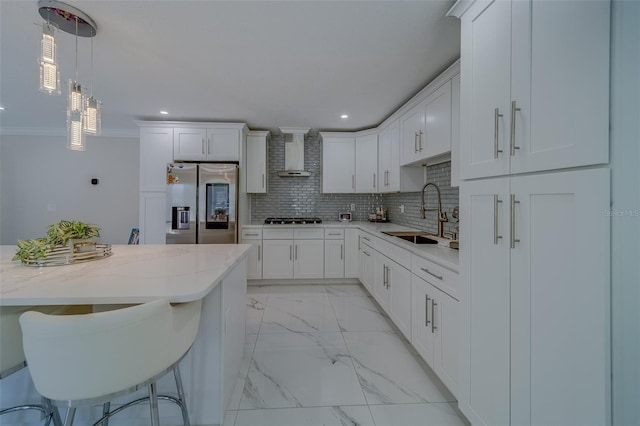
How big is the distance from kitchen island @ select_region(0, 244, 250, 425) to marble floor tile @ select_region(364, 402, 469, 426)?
2.93 feet

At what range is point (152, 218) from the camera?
12.1ft

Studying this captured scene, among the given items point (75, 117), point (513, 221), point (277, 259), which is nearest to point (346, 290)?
point (277, 259)

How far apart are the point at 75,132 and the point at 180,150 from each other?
6.46ft

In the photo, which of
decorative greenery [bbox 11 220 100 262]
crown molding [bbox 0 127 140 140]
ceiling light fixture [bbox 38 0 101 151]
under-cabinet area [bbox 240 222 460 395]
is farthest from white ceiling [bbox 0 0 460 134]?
under-cabinet area [bbox 240 222 460 395]

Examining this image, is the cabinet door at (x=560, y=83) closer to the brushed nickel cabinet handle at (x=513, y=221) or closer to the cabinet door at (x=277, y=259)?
the brushed nickel cabinet handle at (x=513, y=221)

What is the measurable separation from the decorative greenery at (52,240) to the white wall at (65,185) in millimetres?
3293

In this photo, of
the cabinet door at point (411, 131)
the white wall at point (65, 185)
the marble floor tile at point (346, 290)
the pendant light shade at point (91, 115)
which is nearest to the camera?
the pendant light shade at point (91, 115)

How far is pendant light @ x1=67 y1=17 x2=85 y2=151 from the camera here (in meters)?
1.61

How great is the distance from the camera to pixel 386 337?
7.98ft

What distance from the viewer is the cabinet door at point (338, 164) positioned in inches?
162

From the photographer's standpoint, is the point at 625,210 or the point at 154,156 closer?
the point at 625,210

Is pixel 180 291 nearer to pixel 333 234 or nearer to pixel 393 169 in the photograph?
pixel 393 169

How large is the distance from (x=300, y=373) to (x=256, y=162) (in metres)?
2.97

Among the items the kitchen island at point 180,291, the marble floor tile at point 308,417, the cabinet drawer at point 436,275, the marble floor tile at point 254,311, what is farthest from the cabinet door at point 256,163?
the marble floor tile at point 308,417
